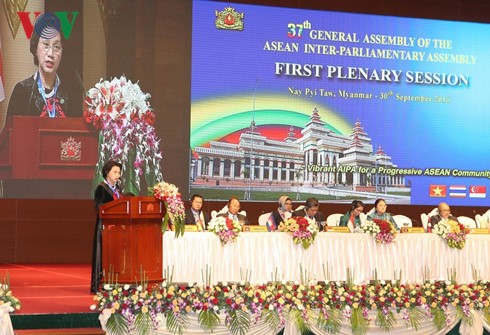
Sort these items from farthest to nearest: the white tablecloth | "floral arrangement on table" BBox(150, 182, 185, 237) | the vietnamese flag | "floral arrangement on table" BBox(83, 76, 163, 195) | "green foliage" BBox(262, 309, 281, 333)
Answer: the vietnamese flag → "floral arrangement on table" BBox(83, 76, 163, 195) → "floral arrangement on table" BBox(150, 182, 185, 237) → "green foliage" BBox(262, 309, 281, 333) → the white tablecloth

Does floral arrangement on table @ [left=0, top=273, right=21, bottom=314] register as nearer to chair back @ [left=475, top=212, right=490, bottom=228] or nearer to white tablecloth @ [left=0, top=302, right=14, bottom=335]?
white tablecloth @ [left=0, top=302, right=14, bottom=335]

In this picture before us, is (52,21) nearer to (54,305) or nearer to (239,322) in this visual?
(54,305)

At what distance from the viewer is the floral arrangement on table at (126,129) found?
10734 mm

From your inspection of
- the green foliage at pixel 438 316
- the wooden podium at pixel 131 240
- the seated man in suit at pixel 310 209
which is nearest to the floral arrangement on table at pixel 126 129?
the seated man in suit at pixel 310 209

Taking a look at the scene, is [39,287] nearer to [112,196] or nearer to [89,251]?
[112,196]

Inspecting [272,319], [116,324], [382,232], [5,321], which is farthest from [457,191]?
[5,321]

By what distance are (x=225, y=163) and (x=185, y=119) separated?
2.52 ft

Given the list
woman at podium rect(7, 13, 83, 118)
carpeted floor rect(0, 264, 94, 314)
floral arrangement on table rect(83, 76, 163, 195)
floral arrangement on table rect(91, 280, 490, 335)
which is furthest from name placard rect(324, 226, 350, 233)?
woman at podium rect(7, 13, 83, 118)

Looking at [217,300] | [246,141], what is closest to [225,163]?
[246,141]

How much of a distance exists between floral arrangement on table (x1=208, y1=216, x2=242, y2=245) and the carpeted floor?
1204 mm

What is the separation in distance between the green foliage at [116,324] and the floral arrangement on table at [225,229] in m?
1.74

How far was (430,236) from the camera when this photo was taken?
320 inches

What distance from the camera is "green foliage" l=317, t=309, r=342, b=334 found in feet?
21.2

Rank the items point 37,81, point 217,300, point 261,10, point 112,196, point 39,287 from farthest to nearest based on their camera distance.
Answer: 1. point 261,10
2. point 37,81
3. point 39,287
4. point 112,196
5. point 217,300
